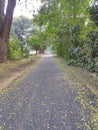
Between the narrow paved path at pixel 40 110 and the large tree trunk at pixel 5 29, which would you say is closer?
the narrow paved path at pixel 40 110

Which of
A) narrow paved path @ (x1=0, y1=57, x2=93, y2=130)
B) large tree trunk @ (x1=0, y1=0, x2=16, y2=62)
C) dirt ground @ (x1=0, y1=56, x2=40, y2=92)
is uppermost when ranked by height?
large tree trunk @ (x1=0, y1=0, x2=16, y2=62)

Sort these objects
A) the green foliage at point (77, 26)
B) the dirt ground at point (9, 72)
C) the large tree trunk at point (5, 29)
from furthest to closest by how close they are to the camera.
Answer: the large tree trunk at point (5, 29) < the green foliage at point (77, 26) < the dirt ground at point (9, 72)

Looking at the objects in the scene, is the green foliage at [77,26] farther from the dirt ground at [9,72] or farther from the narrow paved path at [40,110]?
the narrow paved path at [40,110]

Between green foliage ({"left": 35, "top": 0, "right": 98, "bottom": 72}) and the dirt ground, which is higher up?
green foliage ({"left": 35, "top": 0, "right": 98, "bottom": 72})

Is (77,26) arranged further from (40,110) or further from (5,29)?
(40,110)

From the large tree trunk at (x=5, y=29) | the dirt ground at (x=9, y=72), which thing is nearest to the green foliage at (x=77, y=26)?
the large tree trunk at (x=5, y=29)

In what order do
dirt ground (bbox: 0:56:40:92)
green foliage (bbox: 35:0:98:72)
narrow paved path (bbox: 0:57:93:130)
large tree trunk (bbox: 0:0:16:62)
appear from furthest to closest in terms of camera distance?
large tree trunk (bbox: 0:0:16:62) → green foliage (bbox: 35:0:98:72) → dirt ground (bbox: 0:56:40:92) → narrow paved path (bbox: 0:57:93:130)

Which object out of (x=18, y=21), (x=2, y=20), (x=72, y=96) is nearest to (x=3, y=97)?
(x=72, y=96)

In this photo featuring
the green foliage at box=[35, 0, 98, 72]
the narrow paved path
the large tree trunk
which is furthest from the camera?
the large tree trunk

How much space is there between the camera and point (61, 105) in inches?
266

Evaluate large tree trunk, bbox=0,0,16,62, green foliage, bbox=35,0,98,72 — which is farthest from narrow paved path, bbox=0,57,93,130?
large tree trunk, bbox=0,0,16,62

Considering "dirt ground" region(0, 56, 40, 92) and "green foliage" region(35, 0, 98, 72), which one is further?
"green foliage" region(35, 0, 98, 72)

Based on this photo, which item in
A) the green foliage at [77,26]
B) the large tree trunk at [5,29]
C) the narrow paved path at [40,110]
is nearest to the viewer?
the narrow paved path at [40,110]

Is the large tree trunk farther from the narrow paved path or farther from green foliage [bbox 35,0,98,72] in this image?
the narrow paved path
